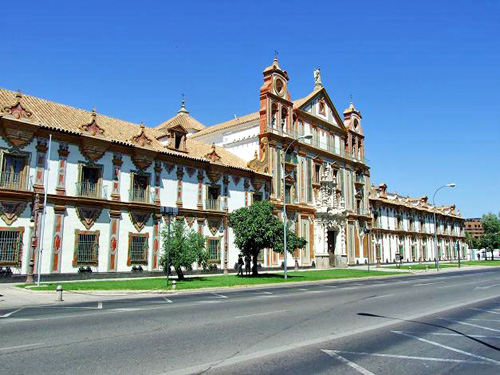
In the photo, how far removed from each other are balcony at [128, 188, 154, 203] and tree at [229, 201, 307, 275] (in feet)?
22.7

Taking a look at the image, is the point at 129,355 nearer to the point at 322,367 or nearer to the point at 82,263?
the point at 322,367

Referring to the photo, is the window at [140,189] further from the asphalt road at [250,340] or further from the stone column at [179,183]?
the asphalt road at [250,340]

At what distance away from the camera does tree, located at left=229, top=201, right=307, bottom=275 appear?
31.2 metres

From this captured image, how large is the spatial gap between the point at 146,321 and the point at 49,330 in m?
2.45

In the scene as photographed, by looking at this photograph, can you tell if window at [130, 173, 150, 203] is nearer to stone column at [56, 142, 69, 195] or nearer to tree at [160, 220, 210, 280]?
tree at [160, 220, 210, 280]

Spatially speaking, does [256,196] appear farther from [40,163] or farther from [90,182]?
[40,163]

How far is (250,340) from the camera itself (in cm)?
868

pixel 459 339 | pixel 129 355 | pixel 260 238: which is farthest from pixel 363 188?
pixel 129 355

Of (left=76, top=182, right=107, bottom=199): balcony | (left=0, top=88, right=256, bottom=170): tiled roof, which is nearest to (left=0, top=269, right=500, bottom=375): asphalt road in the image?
(left=76, top=182, right=107, bottom=199): balcony

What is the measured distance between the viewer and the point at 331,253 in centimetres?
5141

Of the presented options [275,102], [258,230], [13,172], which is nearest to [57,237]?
[13,172]

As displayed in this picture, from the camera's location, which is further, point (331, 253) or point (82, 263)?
point (331, 253)

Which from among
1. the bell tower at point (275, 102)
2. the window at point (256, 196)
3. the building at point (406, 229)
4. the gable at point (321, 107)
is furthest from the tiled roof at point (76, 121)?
the building at point (406, 229)

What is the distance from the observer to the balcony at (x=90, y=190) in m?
27.7
